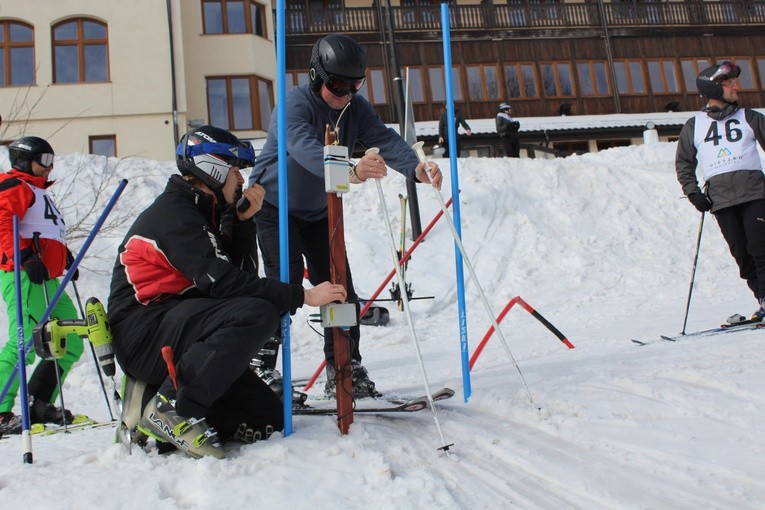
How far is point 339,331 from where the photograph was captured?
3.01 metres

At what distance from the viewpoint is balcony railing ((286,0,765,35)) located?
20922 millimetres

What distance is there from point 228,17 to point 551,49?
10.6m

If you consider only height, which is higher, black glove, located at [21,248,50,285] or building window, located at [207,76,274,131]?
building window, located at [207,76,274,131]

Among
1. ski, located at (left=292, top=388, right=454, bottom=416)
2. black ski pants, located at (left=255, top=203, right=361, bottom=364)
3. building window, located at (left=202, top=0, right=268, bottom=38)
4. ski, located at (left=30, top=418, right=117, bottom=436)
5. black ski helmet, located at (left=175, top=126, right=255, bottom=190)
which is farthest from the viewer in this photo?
building window, located at (left=202, top=0, right=268, bottom=38)

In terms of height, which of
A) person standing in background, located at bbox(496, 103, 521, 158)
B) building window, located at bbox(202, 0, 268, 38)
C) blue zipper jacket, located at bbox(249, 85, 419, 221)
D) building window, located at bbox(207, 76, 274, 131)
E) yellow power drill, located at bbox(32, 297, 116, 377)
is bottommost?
yellow power drill, located at bbox(32, 297, 116, 377)

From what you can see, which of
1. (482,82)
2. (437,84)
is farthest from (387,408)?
(482,82)

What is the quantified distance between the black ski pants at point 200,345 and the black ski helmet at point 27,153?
226 cm

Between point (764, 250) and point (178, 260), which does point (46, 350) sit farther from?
point (764, 250)

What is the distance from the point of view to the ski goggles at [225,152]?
9.52 feet

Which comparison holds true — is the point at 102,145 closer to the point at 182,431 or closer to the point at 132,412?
the point at 132,412

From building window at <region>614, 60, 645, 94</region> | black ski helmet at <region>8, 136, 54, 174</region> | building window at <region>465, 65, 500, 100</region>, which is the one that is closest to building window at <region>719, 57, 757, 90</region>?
building window at <region>614, 60, 645, 94</region>

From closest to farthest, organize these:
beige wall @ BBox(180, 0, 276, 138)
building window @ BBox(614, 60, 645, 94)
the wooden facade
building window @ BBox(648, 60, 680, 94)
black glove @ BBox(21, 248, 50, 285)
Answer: black glove @ BBox(21, 248, 50, 285) < beige wall @ BBox(180, 0, 276, 138) < the wooden facade < building window @ BBox(614, 60, 645, 94) < building window @ BBox(648, 60, 680, 94)

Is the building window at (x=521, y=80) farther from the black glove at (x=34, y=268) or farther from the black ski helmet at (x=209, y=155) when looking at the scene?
the black ski helmet at (x=209, y=155)

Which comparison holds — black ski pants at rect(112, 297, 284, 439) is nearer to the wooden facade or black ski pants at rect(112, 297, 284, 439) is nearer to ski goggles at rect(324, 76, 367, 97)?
ski goggles at rect(324, 76, 367, 97)
